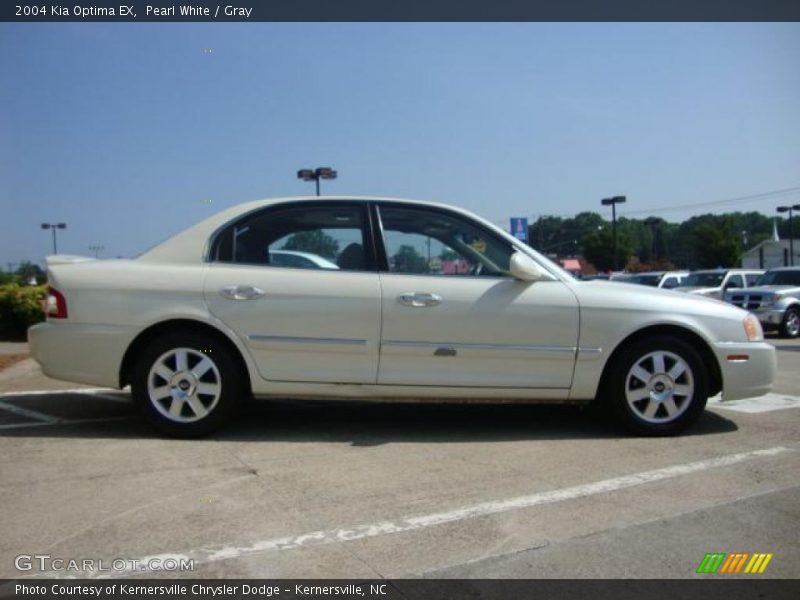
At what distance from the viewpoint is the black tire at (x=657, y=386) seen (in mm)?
4832

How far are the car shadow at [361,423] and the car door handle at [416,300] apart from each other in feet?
3.09

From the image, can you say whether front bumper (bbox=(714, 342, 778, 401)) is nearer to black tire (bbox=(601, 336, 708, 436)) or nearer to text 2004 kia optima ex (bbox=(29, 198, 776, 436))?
text 2004 kia optima ex (bbox=(29, 198, 776, 436))

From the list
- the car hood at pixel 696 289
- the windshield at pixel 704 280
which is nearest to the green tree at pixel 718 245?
the windshield at pixel 704 280

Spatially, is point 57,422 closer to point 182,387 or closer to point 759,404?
point 182,387

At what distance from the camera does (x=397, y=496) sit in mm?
3674

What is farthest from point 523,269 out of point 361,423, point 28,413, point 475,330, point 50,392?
point 50,392

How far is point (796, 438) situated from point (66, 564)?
460cm

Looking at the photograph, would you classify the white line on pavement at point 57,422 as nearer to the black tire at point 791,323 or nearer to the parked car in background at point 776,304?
the parked car in background at point 776,304

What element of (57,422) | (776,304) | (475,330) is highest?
(475,330)

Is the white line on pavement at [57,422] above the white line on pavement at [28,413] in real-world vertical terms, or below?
below

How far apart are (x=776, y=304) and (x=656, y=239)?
77.2 meters

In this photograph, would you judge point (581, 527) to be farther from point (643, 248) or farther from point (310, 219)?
point (643, 248)

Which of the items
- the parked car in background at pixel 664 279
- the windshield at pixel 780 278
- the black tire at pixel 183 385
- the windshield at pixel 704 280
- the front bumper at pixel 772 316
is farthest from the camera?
the parked car in background at pixel 664 279

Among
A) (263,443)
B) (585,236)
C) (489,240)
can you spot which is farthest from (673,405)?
(585,236)
